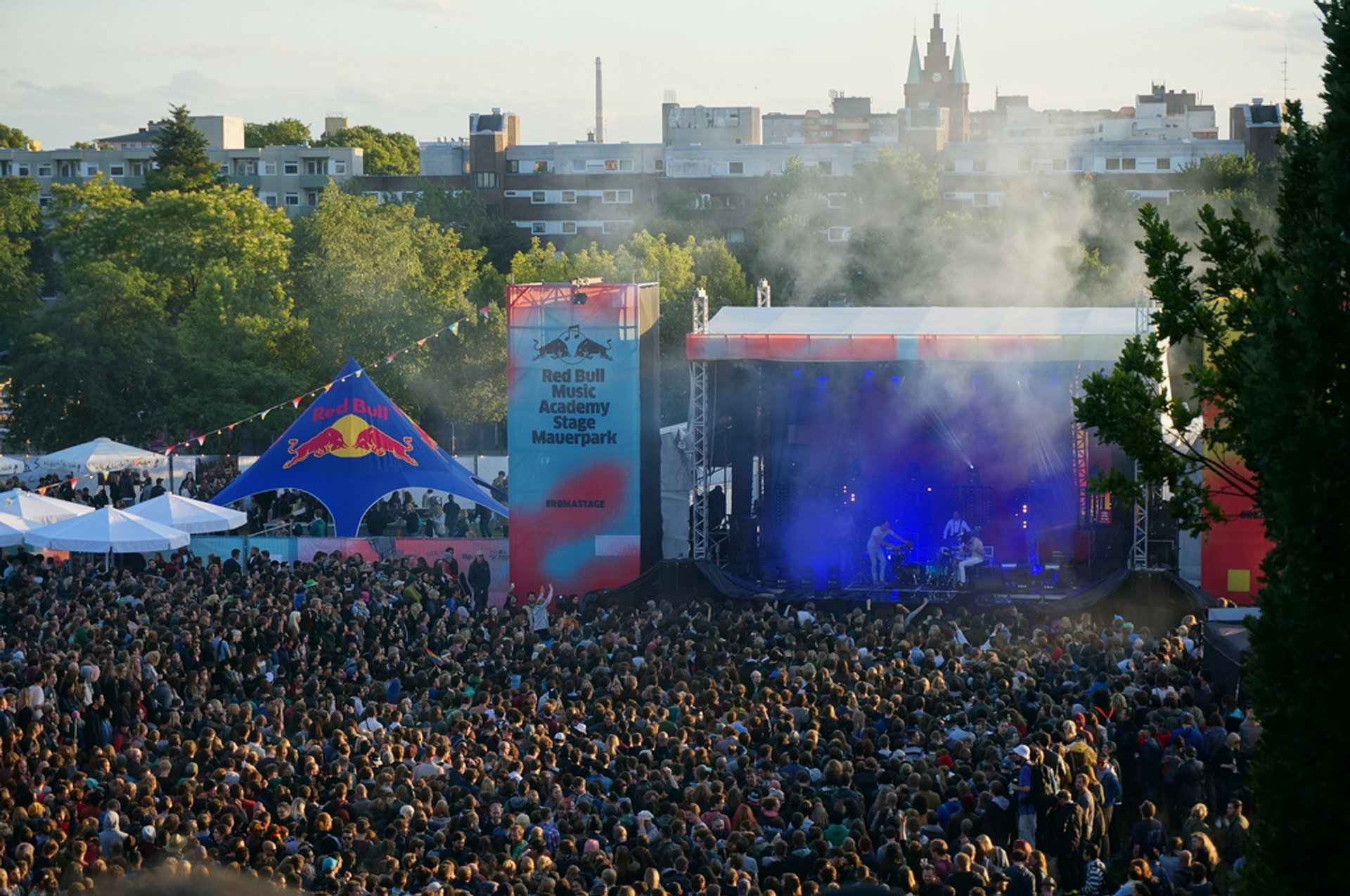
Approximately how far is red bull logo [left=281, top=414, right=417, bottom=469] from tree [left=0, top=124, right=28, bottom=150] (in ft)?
300

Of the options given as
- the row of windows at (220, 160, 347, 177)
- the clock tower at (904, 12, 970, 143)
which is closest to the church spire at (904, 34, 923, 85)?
the clock tower at (904, 12, 970, 143)

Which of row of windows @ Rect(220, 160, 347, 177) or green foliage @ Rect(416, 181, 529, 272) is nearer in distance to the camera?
green foliage @ Rect(416, 181, 529, 272)

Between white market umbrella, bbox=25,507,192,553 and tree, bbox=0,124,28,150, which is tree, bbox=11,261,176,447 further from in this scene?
tree, bbox=0,124,28,150

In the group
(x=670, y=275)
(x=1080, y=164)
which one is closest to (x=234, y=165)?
(x=1080, y=164)

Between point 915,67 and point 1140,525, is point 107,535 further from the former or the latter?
point 915,67

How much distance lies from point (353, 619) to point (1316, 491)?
1335 cm

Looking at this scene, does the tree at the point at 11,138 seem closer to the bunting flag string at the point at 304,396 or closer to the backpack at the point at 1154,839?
the bunting flag string at the point at 304,396

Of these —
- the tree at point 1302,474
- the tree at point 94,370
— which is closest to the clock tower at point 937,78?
the tree at point 94,370

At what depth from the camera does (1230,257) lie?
28.7 ft

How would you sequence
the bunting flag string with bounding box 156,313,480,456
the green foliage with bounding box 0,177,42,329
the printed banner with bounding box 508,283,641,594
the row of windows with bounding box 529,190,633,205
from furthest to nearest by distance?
1. the row of windows with bounding box 529,190,633,205
2. the green foliage with bounding box 0,177,42,329
3. the bunting flag string with bounding box 156,313,480,456
4. the printed banner with bounding box 508,283,641,594

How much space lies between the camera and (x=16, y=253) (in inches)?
2462

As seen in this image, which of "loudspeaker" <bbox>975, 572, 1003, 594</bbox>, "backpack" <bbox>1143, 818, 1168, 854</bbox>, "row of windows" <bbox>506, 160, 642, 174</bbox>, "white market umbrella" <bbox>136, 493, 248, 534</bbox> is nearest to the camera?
"backpack" <bbox>1143, 818, 1168, 854</bbox>

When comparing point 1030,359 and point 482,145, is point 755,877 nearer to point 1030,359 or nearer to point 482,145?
point 1030,359

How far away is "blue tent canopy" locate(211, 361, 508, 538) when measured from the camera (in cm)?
2511
